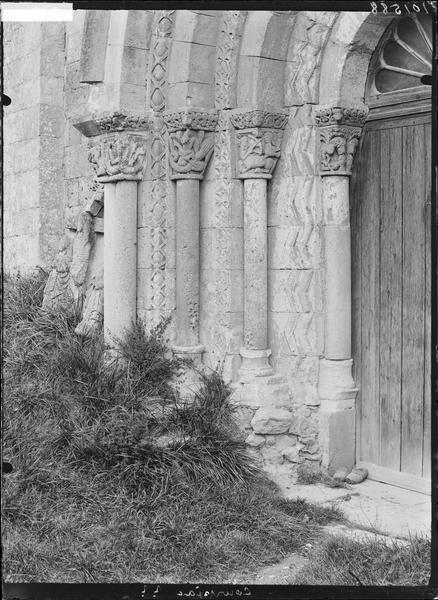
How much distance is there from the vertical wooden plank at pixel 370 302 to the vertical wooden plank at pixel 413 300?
0.89 ft

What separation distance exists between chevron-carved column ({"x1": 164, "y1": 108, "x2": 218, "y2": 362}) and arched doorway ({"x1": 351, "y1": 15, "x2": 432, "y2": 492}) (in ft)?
4.18

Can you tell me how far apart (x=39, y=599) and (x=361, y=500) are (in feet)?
10.9

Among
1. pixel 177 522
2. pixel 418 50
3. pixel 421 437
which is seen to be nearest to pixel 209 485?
pixel 177 522

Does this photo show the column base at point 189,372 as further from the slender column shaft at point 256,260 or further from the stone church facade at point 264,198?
the slender column shaft at point 256,260

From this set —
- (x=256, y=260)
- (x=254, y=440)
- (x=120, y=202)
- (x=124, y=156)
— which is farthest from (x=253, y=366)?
(x=124, y=156)

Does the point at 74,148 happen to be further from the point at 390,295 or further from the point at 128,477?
the point at 128,477

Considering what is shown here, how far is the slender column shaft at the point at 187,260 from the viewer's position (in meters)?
7.00

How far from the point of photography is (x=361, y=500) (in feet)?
20.5

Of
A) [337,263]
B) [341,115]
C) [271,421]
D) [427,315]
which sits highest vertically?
[341,115]

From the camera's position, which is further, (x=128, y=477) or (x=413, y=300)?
(x=413, y=300)

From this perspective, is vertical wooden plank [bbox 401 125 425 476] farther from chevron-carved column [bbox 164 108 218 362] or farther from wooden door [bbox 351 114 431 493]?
chevron-carved column [bbox 164 108 218 362]

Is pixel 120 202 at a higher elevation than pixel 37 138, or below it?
below

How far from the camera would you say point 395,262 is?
259 inches

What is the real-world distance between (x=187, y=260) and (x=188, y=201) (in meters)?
0.49
